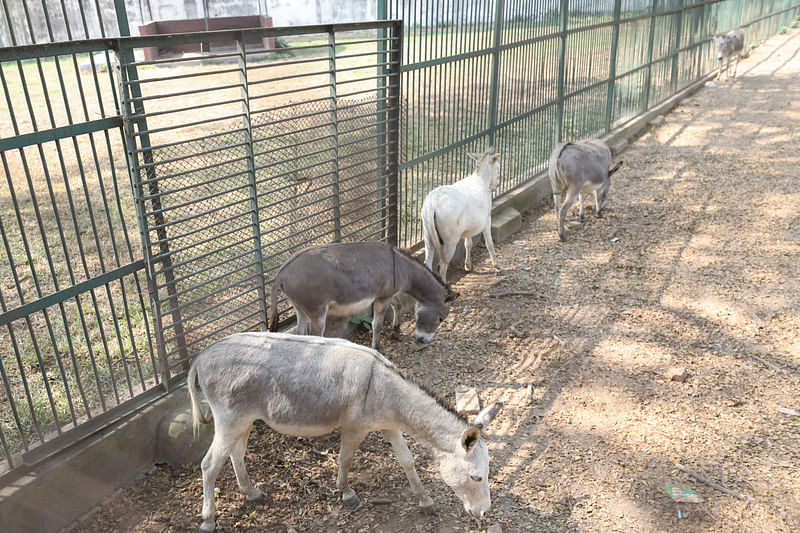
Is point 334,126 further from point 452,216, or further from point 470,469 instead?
point 470,469

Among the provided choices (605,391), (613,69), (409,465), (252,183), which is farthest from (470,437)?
(613,69)

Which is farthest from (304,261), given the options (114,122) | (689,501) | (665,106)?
(665,106)

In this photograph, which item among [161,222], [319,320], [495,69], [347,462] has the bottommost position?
[347,462]

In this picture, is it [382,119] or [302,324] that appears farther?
[382,119]

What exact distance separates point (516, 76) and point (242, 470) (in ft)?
22.6

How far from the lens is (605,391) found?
534 centimetres

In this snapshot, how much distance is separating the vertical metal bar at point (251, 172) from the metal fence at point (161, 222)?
0.01 metres

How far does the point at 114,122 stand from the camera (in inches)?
156

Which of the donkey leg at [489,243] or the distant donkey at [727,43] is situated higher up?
the distant donkey at [727,43]

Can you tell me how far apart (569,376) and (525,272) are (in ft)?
7.40

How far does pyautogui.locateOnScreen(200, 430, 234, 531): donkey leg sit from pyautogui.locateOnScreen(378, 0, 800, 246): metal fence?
143 inches

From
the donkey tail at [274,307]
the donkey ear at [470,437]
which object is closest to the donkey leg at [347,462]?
the donkey ear at [470,437]

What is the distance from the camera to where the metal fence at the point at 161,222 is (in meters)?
3.88

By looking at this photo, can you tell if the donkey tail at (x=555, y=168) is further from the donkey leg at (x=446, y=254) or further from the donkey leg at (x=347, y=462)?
the donkey leg at (x=347, y=462)
